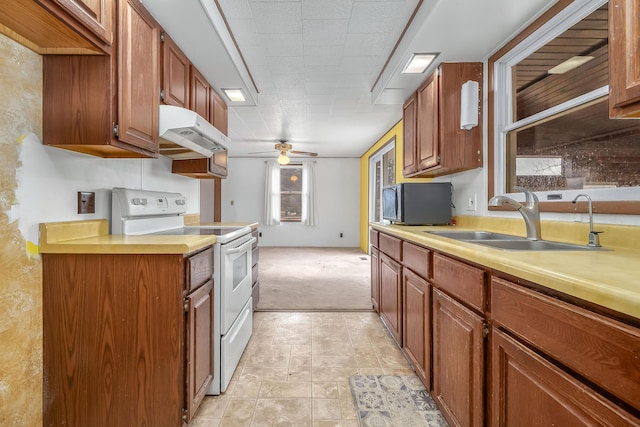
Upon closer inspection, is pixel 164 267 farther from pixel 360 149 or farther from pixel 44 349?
pixel 360 149

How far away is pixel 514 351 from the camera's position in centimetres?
93

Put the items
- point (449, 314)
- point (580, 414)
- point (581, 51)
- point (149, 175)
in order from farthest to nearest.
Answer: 1. point (149, 175)
2. point (581, 51)
3. point (449, 314)
4. point (580, 414)

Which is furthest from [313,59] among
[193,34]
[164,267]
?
[164,267]

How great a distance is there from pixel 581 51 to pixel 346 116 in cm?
269

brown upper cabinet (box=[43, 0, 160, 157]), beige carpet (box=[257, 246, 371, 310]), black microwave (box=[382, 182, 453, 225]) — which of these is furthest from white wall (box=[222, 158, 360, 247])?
brown upper cabinet (box=[43, 0, 160, 157])

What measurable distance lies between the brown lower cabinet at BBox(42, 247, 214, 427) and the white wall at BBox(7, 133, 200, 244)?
197 millimetres

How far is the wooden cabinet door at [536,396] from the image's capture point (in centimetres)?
66

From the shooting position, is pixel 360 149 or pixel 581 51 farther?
pixel 360 149

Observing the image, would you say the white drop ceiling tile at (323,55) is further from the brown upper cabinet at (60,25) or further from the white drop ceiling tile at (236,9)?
the brown upper cabinet at (60,25)

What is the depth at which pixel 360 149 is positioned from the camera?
628 centimetres

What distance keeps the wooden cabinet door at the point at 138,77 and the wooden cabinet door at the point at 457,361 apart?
1.72m

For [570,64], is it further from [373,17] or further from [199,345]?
[199,345]

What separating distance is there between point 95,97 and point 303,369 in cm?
190

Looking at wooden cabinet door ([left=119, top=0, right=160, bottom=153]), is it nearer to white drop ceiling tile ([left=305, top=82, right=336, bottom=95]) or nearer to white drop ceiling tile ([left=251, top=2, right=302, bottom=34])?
white drop ceiling tile ([left=251, top=2, right=302, bottom=34])
